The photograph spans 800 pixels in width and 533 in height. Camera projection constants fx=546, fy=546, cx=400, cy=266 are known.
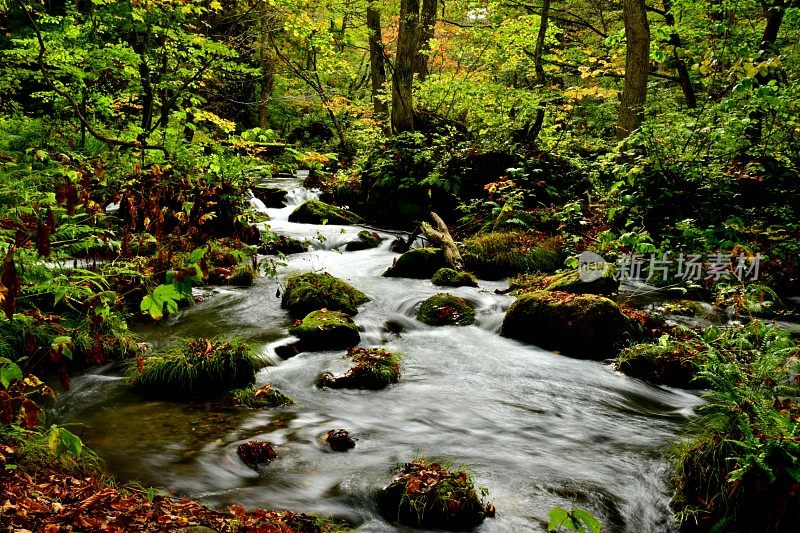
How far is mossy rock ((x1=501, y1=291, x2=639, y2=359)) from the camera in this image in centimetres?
752

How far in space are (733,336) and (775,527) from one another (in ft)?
9.12

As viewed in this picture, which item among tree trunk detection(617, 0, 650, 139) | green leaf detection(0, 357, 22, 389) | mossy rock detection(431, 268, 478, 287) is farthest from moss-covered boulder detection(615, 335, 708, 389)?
green leaf detection(0, 357, 22, 389)

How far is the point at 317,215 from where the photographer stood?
598 inches

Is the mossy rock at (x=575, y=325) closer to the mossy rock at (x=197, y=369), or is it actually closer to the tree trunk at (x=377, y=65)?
the mossy rock at (x=197, y=369)

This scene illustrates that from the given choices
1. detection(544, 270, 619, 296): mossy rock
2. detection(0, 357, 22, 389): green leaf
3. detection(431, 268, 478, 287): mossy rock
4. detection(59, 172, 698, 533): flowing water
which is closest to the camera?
detection(0, 357, 22, 389): green leaf

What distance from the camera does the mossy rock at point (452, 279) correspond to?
34.5 feet

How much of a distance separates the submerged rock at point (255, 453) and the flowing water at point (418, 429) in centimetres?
6

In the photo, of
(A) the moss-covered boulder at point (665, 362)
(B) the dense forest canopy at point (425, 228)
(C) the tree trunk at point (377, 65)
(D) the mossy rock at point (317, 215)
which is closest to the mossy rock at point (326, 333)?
(B) the dense forest canopy at point (425, 228)

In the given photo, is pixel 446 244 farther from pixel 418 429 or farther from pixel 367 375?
pixel 418 429

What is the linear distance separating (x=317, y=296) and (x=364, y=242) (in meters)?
4.79

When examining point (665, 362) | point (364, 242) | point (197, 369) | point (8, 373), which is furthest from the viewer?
point (364, 242)

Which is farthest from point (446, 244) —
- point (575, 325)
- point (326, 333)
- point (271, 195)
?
point (271, 195)

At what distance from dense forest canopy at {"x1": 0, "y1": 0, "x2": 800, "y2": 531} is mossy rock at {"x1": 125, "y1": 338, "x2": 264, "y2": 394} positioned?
25mm

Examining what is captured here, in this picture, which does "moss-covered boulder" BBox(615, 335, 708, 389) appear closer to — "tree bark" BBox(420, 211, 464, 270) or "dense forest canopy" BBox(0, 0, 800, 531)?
"dense forest canopy" BBox(0, 0, 800, 531)
